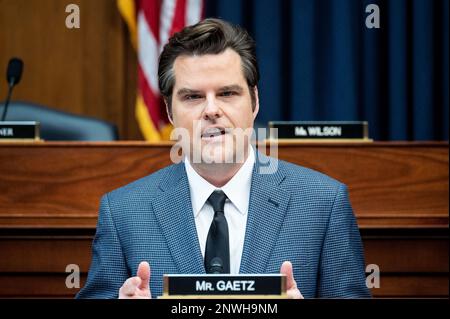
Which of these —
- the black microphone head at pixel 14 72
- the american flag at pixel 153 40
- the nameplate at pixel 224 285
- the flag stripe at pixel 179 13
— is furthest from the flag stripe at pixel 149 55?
the nameplate at pixel 224 285

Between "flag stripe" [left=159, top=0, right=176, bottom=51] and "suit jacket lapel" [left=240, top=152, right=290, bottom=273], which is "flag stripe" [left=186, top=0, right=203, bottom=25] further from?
"suit jacket lapel" [left=240, top=152, right=290, bottom=273]

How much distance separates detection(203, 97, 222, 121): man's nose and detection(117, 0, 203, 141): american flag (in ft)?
7.48

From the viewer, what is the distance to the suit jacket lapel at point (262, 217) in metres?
1.59

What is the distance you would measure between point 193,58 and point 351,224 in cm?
49

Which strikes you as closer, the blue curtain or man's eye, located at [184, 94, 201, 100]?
man's eye, located at [184, 94, 201, 100]

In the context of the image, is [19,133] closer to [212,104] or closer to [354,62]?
[212,104]

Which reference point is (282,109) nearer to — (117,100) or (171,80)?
(117,100)

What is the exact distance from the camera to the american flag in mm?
3828

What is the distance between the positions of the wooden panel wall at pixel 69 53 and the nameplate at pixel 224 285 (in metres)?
3.06

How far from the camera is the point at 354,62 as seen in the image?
3.90m

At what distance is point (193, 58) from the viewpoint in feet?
5.35

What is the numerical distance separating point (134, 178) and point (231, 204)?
0.88 metres

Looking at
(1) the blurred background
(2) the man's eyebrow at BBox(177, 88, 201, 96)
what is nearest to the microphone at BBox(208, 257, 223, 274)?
(2) the man's eyebrow at BBox(177, 88, 201, 96)

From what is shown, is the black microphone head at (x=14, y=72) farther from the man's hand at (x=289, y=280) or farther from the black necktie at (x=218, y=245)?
the man's hand at (x=289, y=280)
